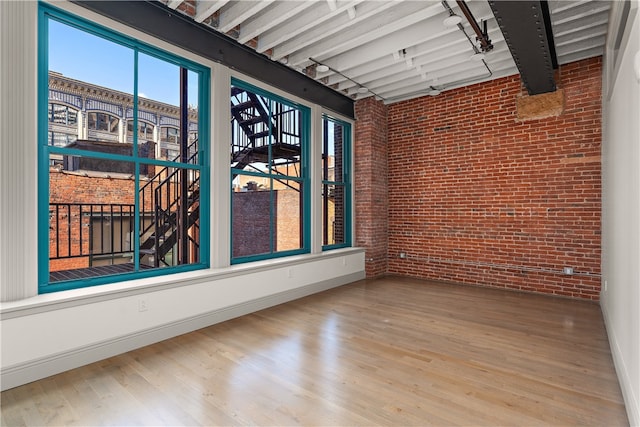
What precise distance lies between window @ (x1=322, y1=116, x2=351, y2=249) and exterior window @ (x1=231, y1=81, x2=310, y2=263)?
0.73 meters

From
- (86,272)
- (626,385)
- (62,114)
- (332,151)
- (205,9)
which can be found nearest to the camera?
(626,385)

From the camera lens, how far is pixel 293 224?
5863 mm

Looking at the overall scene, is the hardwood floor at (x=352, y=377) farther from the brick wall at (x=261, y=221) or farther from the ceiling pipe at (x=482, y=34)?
the ceiling pipe at (x=482, y=34)

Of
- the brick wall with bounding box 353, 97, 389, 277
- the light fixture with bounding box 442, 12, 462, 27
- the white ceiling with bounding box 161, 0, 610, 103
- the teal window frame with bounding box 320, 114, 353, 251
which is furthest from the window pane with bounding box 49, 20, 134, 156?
the brick wall with bounding box 353, 97, 389, 277

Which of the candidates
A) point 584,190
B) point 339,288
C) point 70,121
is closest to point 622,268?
point 584,190

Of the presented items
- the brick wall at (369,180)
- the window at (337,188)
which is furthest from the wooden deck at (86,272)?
the brick wall at (369,180)

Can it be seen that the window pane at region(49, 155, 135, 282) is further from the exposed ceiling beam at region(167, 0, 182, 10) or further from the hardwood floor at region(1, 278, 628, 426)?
the exposed ceiling beam at region(167, 0, 182, 10)

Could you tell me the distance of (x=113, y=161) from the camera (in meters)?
3.39

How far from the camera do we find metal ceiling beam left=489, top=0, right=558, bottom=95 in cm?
286

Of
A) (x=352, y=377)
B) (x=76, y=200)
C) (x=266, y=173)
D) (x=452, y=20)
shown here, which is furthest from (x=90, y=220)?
(x=452, y=20)

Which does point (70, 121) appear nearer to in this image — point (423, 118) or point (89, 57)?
→ point (89, 57)

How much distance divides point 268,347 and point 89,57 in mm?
3385

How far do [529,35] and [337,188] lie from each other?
148 inches

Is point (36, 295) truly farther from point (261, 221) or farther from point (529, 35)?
point (529, 35)
